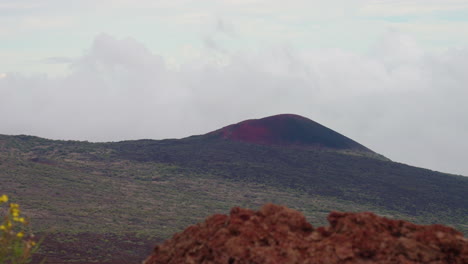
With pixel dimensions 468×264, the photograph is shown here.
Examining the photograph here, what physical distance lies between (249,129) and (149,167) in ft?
68.6

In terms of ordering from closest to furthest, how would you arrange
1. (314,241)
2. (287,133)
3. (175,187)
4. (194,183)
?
1. (314,241)
2. (175,187)
3. (194,183)
4. (287,133)

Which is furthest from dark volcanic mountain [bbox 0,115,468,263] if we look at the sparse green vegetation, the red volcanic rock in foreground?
the red volcanic rock in foreground

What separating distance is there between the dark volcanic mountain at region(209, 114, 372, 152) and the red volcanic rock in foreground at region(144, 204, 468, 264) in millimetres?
79061

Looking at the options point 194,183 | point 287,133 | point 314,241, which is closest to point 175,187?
point 194,183

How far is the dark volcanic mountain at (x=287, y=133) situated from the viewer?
9106 cm

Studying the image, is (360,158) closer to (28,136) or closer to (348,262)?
(28,136)

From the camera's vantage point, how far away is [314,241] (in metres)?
10.2

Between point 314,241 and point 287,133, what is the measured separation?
83.0 meters

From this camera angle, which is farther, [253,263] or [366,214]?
[366,214]

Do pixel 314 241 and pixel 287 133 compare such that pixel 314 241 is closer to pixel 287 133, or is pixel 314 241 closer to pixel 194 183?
pixel 194 183

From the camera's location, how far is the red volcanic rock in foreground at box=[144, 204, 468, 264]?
385 inches

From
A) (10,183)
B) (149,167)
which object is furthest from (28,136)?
(10,183)

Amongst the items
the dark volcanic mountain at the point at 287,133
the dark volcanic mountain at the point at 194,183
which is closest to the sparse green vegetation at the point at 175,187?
the dark volcanic mountain at the point at 194,183

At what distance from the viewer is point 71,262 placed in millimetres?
35500
